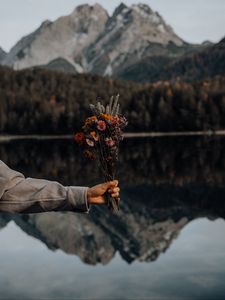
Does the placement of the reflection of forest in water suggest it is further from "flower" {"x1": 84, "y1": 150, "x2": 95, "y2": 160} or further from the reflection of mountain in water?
"flower" {"x1": 84, "y1": 150, "x2": 95, "y2": 160}

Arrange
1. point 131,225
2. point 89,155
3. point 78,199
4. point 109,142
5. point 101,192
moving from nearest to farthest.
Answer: point 78,199, point 101,192, point 109,142, point 89,155, point 131,225

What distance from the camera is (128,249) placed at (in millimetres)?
27719

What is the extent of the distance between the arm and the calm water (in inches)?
533

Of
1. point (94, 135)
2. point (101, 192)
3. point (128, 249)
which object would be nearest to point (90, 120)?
point (94, 135)

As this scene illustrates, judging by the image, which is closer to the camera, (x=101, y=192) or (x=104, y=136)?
(x=101, y=192)

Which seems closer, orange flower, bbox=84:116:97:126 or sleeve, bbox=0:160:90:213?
sleeve, bbox=0:160:90:213

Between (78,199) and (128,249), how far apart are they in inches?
923

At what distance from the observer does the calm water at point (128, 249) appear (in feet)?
62.9

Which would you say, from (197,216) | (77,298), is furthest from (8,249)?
(197,216)

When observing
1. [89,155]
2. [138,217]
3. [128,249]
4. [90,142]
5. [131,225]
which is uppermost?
[90,142]

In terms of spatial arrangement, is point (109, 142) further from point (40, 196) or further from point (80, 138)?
point (40, 196)

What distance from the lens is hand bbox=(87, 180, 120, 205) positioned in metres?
4.77

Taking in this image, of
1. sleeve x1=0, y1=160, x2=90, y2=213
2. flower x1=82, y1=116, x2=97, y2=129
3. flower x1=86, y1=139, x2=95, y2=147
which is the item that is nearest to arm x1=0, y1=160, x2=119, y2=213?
sleeve x1=0, y1=160, x2=90, y2=213

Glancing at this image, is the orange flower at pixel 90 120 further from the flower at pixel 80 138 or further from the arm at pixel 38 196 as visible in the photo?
the arm at pixel 38 196
